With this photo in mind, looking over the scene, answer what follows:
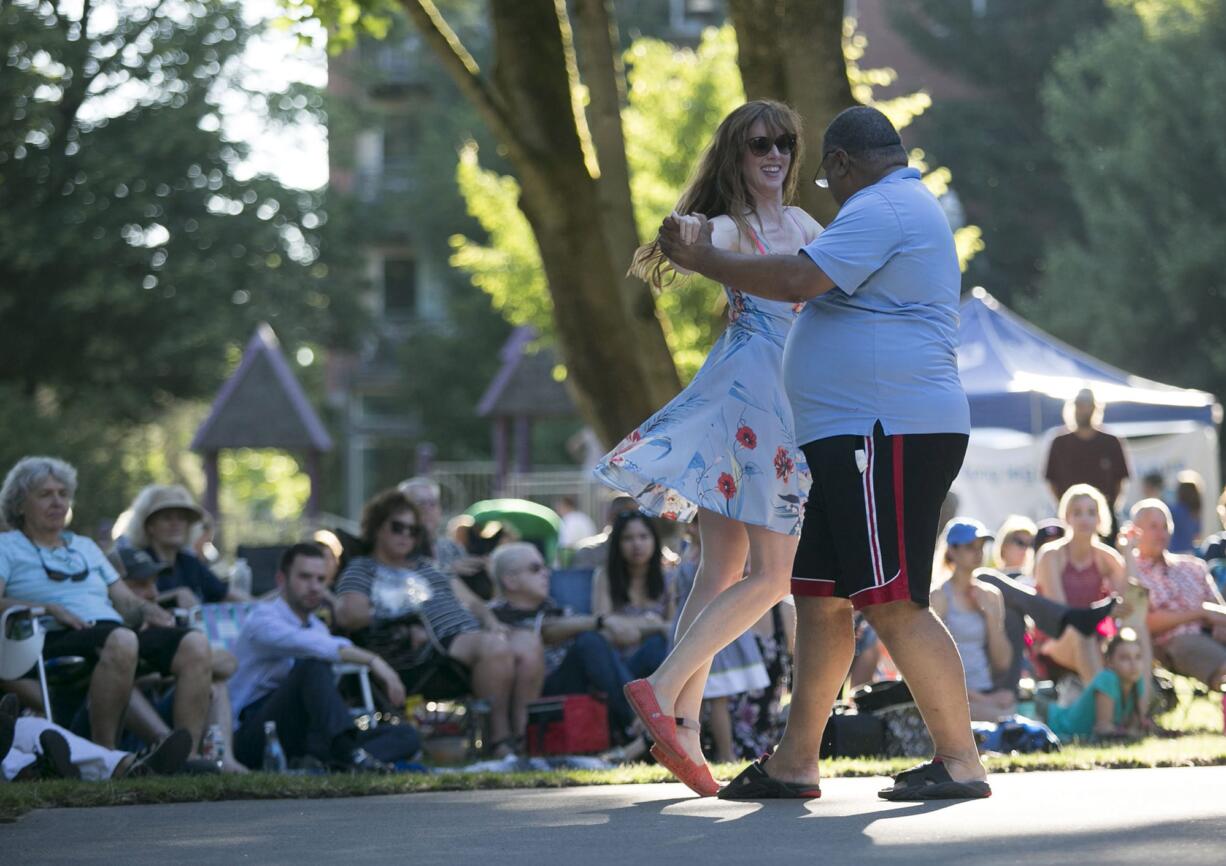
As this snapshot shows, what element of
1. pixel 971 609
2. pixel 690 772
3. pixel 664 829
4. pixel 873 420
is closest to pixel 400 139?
pixel 971 609

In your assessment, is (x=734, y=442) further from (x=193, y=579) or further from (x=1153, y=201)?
(x=1153, y=201)

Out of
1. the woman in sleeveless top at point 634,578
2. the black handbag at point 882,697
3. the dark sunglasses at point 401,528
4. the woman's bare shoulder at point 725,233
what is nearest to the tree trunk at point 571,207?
the woman in sleeveless top at point 634,578

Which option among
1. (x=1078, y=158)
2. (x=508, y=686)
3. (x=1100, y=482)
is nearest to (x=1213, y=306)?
(x=1078, y=158)

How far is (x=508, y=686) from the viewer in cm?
1126

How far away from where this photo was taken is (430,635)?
11.4 metres

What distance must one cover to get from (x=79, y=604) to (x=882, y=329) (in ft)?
15.7

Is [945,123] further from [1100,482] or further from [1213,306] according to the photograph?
[1100,482]

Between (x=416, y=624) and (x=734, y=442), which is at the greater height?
(x=734, y=442)

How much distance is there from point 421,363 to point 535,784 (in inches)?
1770

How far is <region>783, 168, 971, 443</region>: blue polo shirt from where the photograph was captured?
240 inches

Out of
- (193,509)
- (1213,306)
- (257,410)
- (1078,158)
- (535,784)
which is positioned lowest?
(535,784)

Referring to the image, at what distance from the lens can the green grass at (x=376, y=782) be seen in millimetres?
7219

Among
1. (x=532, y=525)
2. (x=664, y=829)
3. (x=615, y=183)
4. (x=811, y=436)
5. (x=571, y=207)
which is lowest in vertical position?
(x=664, y=829)

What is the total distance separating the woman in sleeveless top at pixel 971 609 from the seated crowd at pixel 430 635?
12 mm
